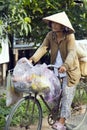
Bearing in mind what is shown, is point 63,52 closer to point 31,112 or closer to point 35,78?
point 35,78

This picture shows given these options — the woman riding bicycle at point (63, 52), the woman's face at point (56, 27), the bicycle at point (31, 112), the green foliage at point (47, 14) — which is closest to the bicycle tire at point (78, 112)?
the bicycle at point (31, 112)

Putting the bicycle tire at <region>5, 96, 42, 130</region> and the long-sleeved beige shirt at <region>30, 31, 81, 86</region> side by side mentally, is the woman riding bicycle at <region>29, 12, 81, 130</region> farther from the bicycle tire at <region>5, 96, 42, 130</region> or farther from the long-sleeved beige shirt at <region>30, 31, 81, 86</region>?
the bicycle tire at <region>5, 96, 42, 130</region>

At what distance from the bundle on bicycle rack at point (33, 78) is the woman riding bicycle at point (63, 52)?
0.99ft

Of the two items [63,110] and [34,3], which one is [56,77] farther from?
[34,3]

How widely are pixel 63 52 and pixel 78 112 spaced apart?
5.71 feet

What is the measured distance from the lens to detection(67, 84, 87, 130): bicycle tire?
585cm

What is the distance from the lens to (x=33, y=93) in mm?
4816

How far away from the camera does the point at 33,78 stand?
465cm

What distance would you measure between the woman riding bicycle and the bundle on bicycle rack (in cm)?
30

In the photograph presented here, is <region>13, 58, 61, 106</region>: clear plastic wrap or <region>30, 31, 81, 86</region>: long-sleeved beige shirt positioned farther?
<region>30, 31, 81, 86</region>: long-sleeved beige shirt

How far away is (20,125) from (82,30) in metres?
2.89

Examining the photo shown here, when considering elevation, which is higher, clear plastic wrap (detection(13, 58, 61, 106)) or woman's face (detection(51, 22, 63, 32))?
woman's face (detection(51, 22, 63, 32))

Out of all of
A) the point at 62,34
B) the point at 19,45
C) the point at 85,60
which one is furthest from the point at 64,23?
the point at 19,45

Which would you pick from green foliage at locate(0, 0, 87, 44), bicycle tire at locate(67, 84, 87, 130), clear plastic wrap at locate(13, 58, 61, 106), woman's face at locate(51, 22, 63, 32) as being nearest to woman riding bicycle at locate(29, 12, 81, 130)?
woman's face at locate(51, 22, 63, 32)
